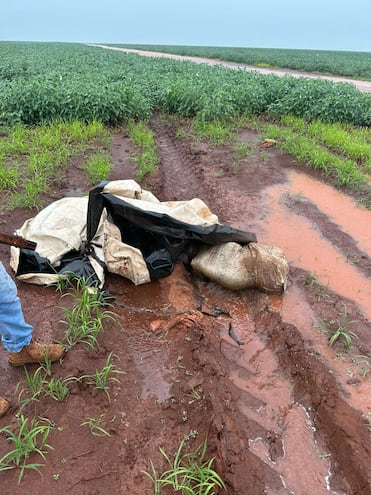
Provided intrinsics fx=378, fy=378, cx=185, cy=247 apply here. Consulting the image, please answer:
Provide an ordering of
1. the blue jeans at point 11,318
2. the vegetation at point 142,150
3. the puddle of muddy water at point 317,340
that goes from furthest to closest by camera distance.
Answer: the vegetation at point 142,150, the puddle of muddy water at point 317,340, the blue jeans at point 11,318

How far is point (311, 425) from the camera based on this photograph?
2369 mm

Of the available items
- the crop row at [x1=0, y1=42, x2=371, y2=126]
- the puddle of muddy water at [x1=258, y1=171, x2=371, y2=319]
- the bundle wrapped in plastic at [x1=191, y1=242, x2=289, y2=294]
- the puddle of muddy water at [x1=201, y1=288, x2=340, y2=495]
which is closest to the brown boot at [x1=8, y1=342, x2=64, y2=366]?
the puddle of muddy water at [x1=201, y1=288, x2=340, y2=495]

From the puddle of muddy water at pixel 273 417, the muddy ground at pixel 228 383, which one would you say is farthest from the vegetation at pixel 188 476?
the puddle of muddy water at pixel 273 417

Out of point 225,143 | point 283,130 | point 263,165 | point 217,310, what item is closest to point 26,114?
point 225,143

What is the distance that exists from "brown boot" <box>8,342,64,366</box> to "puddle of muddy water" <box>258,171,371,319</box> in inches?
99.9

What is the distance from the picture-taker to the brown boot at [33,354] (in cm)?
237

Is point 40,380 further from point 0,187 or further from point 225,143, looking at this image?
point 225,143

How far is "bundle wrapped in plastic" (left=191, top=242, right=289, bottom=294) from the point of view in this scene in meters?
3.33

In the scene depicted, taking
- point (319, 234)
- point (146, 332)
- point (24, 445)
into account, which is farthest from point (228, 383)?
point (319, 234)

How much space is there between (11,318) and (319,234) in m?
3.58

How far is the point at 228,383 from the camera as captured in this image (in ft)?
8.48

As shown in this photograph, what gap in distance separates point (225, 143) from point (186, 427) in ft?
19.4

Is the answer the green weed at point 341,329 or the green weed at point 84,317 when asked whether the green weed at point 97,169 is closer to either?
the green weed at point 84,317

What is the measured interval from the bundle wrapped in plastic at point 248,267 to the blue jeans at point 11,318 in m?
1.70
